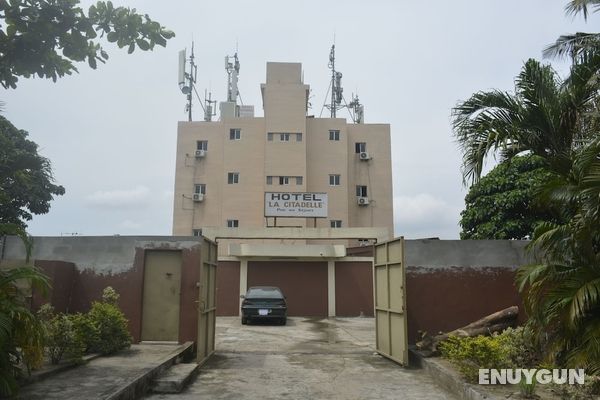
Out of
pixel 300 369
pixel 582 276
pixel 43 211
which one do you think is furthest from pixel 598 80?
pixel 43 211

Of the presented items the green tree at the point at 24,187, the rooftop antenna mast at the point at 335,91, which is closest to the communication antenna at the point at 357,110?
the rooftop antenna mast at the point at 335,91

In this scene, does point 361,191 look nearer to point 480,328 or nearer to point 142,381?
point 480,328

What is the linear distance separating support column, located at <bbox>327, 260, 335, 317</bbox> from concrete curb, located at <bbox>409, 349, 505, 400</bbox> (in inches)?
518

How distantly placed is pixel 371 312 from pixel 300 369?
1416cm

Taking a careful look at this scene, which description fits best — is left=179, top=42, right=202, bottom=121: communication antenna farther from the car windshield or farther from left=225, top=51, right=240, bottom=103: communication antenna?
the car windshield

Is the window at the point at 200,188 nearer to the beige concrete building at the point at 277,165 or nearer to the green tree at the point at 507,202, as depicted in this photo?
the beige concrete building at the point at 277,165

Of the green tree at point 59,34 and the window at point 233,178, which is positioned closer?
the green tree at point 59,34

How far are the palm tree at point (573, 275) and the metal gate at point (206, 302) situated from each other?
5156mm

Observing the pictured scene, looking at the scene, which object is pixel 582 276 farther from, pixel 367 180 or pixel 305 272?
pixel 367 180

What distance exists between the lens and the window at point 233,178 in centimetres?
3525

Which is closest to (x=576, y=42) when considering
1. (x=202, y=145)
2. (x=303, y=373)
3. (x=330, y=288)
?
(x=303, y=373)

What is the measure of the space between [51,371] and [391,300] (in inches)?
229

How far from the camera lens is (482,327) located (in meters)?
9.22

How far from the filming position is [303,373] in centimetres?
855
